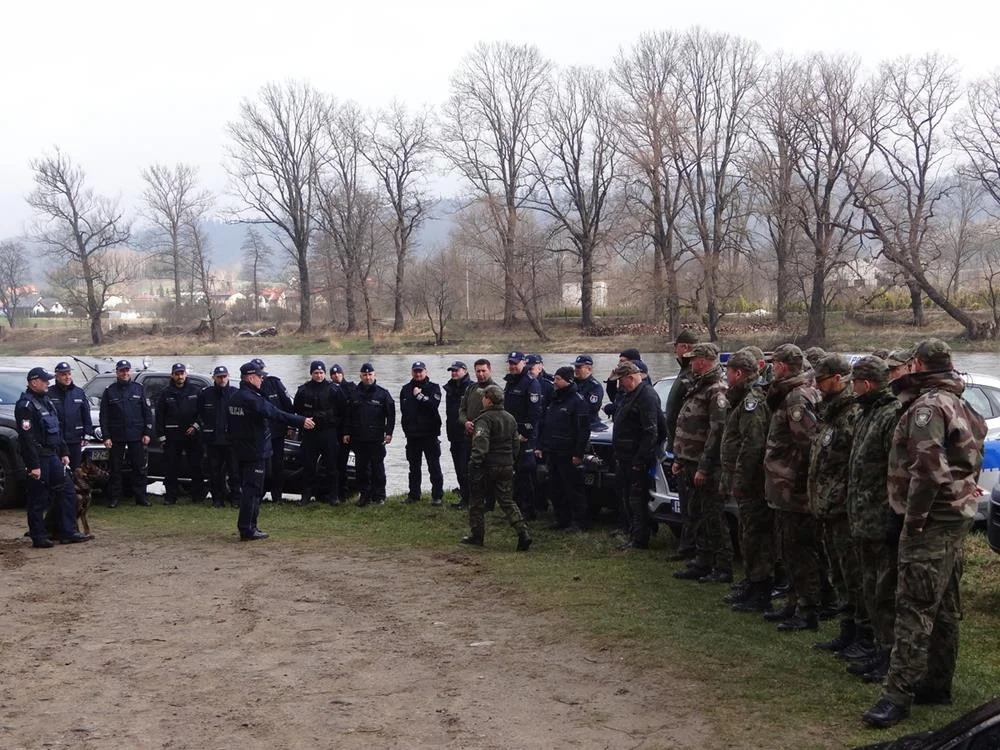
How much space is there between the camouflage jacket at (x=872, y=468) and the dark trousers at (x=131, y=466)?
10.1m

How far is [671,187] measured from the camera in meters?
58.9

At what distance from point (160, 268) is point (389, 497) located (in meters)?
81.3

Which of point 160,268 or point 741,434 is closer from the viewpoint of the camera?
point 741,434

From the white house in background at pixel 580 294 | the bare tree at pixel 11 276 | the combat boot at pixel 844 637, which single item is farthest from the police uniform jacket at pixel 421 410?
the bare tree at pixel 11 276

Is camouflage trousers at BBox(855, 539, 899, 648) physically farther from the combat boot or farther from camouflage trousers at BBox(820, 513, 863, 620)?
the combat boot

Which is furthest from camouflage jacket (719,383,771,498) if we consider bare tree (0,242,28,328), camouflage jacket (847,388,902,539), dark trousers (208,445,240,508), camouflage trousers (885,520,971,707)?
bare tree (0,242,28,328)

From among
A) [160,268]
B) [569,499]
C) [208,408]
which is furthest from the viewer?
[160,268]

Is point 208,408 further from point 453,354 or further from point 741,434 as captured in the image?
point 453,354

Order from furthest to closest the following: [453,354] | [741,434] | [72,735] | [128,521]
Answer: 1. [453,354]
2. [128,521]
3. [741,434]
4. [72,735]

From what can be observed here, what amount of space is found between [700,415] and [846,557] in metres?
2.50

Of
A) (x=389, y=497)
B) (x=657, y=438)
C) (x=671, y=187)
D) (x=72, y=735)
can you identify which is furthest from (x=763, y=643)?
(x=671, y=187)

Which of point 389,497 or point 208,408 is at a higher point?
point 208,408

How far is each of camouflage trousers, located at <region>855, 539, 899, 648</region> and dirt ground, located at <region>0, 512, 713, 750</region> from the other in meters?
1.16

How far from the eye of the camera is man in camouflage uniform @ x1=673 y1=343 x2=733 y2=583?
861 cm
